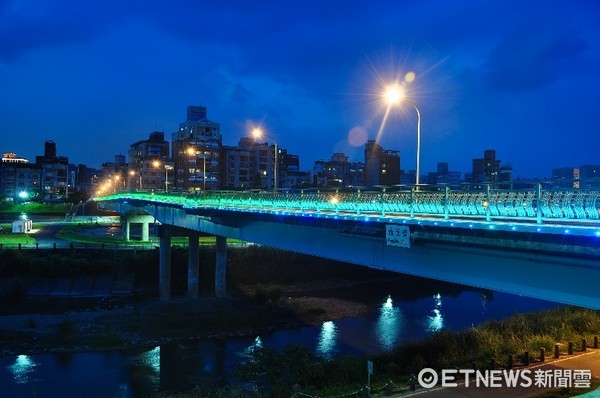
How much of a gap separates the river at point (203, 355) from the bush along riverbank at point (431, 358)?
3642 millimetres

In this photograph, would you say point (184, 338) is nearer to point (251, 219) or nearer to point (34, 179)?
point (251, 219)

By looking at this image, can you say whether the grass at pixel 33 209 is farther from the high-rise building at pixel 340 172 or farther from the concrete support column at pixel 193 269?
the concrete support column at pixel 193 269

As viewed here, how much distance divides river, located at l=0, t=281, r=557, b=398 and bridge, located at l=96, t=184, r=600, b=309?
9632 millimetres

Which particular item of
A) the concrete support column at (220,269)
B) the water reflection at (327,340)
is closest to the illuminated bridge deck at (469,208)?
A: the water reflection at (327,340)

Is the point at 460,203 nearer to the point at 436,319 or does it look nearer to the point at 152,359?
the point at 152,359

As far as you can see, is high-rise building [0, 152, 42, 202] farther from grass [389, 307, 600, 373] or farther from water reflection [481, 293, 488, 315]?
grass [389, 307, 600, 373]

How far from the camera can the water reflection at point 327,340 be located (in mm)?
33906

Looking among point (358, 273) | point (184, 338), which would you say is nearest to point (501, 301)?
point (358, 273)

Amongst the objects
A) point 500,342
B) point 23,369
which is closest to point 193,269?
point 23,369

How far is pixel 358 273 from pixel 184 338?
34.4 meters

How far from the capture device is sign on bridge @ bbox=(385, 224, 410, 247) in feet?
61.0

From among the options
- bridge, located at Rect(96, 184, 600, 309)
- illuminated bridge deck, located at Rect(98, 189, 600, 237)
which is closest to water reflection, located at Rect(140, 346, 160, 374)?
bridge, located at Rect(96, 184, 600, 309)

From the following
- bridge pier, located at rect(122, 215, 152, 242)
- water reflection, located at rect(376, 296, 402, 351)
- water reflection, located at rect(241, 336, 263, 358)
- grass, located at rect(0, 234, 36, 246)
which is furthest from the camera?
bridge pier, located at rect(122, 215, 152, 242)

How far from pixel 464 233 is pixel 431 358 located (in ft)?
39.7
